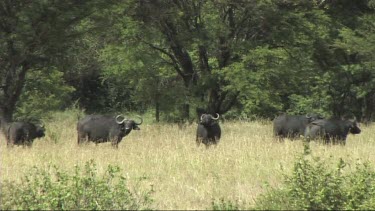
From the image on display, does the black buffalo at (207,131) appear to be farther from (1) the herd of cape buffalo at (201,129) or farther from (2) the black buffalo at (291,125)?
(2) the black buffalo at (291,125)

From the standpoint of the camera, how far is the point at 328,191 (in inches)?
344

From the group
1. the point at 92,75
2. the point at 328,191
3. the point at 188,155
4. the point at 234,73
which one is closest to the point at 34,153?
the point at 188,155

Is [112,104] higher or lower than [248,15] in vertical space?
lower

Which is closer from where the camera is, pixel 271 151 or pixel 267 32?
pixel 271 151

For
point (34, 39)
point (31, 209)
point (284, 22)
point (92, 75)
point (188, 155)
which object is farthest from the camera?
point (92, 75)

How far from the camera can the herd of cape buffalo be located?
17.0m

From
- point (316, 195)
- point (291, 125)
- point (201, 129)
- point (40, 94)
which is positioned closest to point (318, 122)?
point (291, 125)

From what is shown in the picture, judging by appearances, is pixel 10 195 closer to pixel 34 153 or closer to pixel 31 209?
pixel 31 209

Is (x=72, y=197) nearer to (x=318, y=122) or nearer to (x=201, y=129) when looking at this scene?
(x=201, y=129)

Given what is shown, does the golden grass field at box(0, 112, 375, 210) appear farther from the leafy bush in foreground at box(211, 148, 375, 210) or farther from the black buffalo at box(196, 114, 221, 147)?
the leafy bush in foreground at box(211, 148, 375, 210)

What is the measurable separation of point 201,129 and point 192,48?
869cm

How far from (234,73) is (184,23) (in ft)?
14.0

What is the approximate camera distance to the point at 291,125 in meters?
19.5

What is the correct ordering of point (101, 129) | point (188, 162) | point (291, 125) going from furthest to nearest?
point (291, 125), point (101, 129), point (188, 162)
